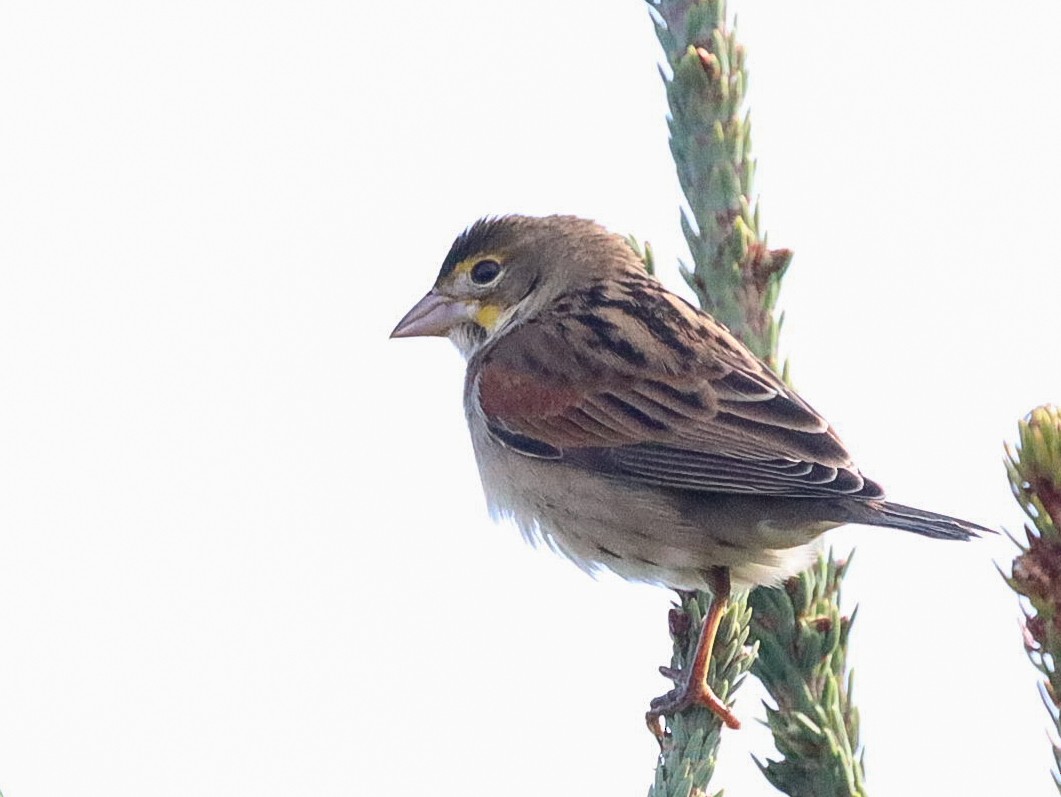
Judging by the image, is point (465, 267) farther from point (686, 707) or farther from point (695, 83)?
point (686, 707)

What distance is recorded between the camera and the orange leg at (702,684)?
3.96m

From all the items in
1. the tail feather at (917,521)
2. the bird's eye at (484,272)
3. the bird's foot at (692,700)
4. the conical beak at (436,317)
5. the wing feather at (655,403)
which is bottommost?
the bird's foot at (692,700)

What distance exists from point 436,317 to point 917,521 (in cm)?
260

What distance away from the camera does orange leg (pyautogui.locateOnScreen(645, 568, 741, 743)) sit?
156 inches

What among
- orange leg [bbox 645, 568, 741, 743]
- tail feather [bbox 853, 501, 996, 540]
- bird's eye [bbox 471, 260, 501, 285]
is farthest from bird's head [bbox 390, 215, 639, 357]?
tail feather [bbox 853, 501, 996, 540]

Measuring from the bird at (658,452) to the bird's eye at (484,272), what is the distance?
24 cm

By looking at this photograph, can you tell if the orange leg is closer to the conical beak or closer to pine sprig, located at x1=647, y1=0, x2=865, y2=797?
pine sprig, located at x1=647, y1=0, x2=865, y2=797

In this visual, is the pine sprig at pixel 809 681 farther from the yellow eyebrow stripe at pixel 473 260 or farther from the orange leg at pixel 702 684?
the yellow eyebrow stripe at pixel 473 260

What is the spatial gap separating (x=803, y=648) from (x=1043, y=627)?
3.98ft

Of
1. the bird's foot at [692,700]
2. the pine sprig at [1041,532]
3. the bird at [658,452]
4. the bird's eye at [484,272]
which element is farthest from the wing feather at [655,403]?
the pine sprig at [1041,532]

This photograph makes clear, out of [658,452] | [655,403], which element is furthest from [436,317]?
[658,452]

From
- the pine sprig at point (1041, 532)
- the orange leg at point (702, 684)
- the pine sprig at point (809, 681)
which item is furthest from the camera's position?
the orange leg at point (702, 684)

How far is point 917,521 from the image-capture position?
406 centimetres

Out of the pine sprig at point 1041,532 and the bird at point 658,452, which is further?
the bird at point 658,452
